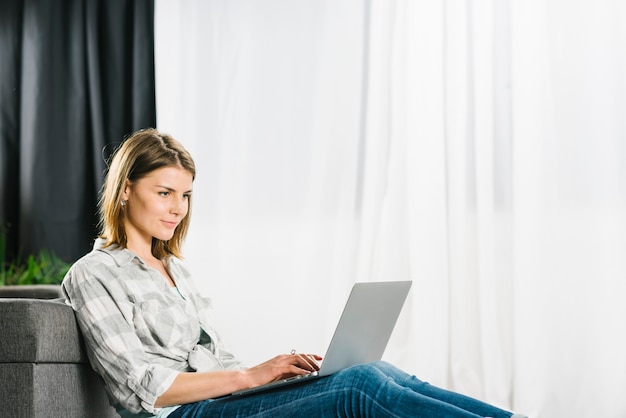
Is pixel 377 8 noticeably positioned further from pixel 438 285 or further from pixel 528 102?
pixel 438 285

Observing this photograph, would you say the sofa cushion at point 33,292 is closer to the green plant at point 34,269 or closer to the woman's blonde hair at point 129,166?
the woman's blonde hair at point 129,166

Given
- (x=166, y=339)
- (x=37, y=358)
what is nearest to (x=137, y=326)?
(x=166, y=339)

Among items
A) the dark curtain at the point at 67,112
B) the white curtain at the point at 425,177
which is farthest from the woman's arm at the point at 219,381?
the dark curtain at the point at 67,112

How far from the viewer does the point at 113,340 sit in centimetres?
178

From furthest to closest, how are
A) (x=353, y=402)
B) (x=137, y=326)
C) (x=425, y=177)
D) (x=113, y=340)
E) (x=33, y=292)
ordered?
Result: (x=425, y=177), (x=33, y=292), (x=137, y=326), (x=113, y=340), (x=353, y=402)

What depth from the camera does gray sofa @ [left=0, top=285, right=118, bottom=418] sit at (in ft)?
5.71

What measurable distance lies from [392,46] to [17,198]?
6.92 ft

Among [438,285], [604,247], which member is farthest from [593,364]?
[438,285]

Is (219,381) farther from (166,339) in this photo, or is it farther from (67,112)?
(67,112)

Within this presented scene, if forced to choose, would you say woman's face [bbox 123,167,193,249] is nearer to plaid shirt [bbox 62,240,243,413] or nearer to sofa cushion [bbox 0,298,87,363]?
plaid shirt [bbox 62,240,243,413]

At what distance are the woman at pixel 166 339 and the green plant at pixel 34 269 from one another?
2.19m

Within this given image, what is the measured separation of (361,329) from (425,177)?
6.03 feet

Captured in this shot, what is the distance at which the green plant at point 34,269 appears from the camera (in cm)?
416

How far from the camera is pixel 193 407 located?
180cm
